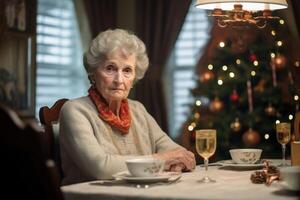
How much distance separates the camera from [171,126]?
19.2 ft

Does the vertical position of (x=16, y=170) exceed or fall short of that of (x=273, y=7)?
it falls short

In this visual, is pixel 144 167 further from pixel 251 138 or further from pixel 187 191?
pixel 251 138

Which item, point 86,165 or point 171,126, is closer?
point 86,165

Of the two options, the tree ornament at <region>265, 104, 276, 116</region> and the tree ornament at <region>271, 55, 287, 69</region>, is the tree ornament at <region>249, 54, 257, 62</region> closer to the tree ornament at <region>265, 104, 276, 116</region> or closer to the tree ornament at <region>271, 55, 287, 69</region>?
the tree ornament at <region>271, 55, 287, 69</region>

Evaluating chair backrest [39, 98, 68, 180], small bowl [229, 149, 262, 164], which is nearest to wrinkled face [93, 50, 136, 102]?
chair backrest [39, 98, 68, 180]

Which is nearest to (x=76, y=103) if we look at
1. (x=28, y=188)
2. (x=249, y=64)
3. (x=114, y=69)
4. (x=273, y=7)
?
(x=114, y=69)

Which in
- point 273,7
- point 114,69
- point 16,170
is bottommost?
point 16,170

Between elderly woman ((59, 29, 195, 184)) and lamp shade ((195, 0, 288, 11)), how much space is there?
1.18ft

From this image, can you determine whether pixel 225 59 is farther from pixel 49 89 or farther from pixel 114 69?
pixel 114 69

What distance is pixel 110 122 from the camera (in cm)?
267

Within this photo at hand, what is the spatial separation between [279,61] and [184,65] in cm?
103

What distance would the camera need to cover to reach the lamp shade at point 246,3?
267 centimetres

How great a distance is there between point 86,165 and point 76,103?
0.36m

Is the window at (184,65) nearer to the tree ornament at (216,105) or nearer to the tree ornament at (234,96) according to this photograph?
the tree ornament at (216,105)
